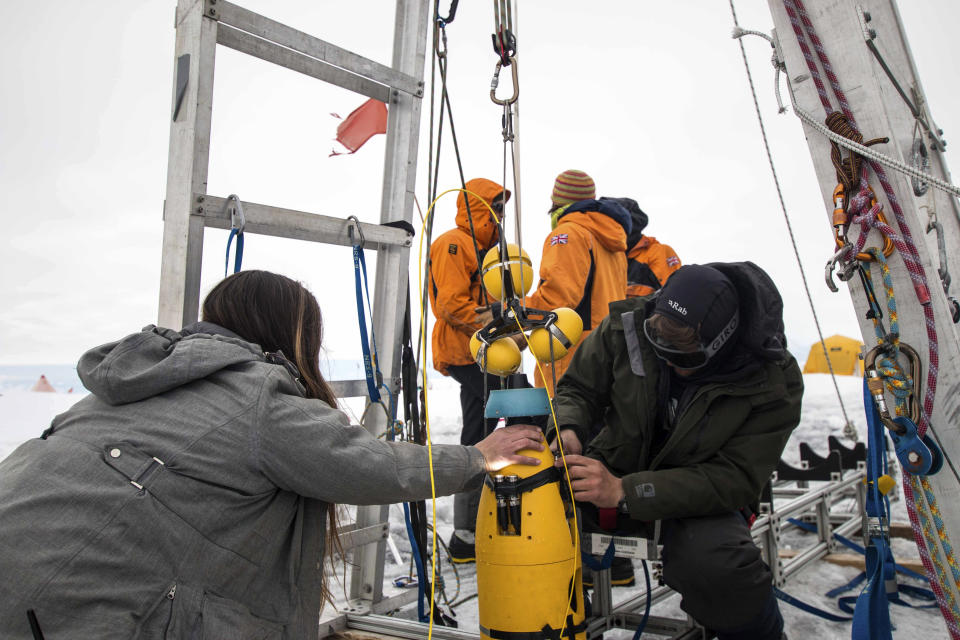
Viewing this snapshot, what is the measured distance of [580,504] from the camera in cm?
194

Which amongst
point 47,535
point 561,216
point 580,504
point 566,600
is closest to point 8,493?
point 47,535

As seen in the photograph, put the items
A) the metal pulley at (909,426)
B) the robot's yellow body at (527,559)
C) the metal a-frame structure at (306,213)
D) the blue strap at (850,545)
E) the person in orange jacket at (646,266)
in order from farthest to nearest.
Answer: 1. the person in orange jacket at (646,266)
2. the blue strap at (850,545)
3. the metal a-frame structure at (306,213)
4. the metal pulley at (909,426)
5. the robot's yellow body at (527,559)

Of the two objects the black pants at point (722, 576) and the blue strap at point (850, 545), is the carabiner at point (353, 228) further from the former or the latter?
the blue strap at point (850, 545)

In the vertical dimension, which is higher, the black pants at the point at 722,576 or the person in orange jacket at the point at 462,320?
the person in orange jacket at the point at 462,320

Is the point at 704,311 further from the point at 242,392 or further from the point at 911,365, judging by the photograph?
the point at 242,392

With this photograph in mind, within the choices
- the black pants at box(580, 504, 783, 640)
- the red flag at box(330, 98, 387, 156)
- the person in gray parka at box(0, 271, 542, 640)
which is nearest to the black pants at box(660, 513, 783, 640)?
the black pants at box(580, 504, 783, 640)

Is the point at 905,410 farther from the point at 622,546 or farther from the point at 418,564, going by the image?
the point at 418,564

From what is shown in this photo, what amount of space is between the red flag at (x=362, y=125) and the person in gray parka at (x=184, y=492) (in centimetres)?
151

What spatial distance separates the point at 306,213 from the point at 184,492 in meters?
1.30

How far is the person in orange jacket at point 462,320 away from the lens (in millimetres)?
3414

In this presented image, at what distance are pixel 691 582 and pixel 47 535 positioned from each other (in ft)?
4.94

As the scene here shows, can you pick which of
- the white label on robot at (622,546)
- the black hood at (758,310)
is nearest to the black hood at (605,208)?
the black hood at (758,310)

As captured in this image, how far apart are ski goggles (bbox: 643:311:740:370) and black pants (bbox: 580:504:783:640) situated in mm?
446

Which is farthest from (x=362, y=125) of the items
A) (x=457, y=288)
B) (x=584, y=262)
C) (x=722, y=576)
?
(x=722, y=576)
